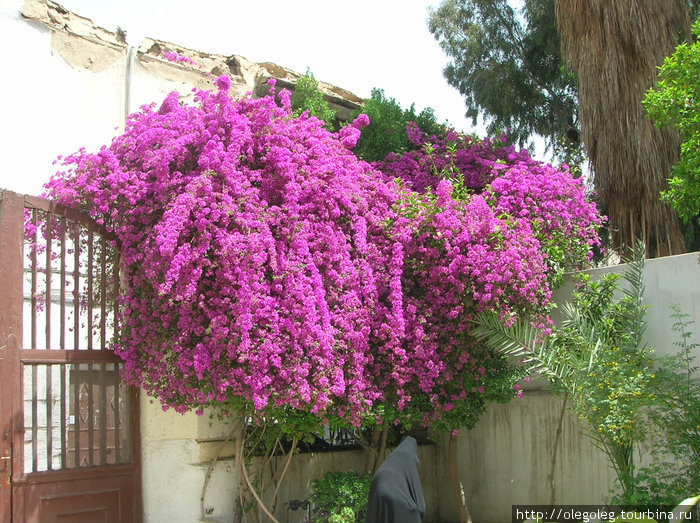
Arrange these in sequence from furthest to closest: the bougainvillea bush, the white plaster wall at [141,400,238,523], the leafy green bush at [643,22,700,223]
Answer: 1. the white plaster wall at [141,400,238,523]
2. the bougainvillea bush
3. the leafy green bush at [643,22,700,223]

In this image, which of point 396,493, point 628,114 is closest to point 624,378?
point 396,493

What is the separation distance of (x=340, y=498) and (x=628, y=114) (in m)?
6.32

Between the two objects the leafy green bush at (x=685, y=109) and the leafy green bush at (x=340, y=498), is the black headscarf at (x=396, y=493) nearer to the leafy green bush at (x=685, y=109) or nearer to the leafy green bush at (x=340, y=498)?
the leafy green bush at (x=340, y=498)

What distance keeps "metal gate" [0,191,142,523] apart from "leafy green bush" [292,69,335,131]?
3618 mm

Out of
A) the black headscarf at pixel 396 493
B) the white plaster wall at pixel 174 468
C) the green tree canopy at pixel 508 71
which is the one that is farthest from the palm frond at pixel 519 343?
the green tree canopy at pixel 508 71

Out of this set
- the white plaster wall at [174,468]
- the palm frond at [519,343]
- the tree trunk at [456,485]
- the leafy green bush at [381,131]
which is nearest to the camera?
the white plaster wall at [174,468]

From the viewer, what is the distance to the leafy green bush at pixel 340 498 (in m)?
7.98

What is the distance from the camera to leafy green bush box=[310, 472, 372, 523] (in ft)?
26.2

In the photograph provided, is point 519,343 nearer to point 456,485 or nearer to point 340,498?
point 456,485

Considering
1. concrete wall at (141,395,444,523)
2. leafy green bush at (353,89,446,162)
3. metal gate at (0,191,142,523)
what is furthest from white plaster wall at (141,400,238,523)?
leafy green bush at (353,89,446,162)

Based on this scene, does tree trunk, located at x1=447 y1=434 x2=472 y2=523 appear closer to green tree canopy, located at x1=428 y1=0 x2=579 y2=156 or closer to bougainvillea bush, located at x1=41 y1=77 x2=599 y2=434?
bougainvillea bush, located at x1=41 y1=77 x2=599 y2=434

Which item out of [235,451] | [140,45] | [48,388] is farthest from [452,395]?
[140,45]

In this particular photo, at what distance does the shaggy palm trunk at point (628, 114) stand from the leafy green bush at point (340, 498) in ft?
16.0

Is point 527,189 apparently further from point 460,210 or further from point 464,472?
point 464,472
